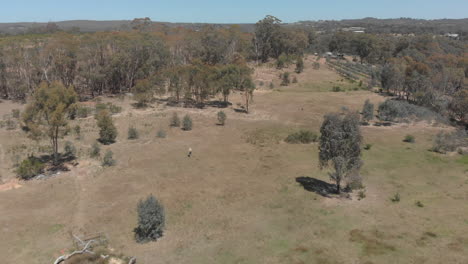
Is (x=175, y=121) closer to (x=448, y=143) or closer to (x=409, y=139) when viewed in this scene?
(x=409, y=139)

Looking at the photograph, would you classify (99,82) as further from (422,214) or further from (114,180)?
(422,214)

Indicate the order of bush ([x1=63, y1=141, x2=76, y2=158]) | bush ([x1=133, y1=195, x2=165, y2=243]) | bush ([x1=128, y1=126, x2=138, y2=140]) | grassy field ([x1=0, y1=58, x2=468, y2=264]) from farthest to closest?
bush ([x1=128, y1=126, x2=138, y2=140]) < bush ([x1=63, y1=141, x2=76, y2=158]) < bush ([x1=133, y1=195, x2=165, y2=243]) < grassy field ([x1=0, y1=58, x2=468, y2=264])

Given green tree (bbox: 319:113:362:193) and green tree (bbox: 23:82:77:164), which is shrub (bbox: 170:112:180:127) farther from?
green tree (bbox: 319:113:362:193)

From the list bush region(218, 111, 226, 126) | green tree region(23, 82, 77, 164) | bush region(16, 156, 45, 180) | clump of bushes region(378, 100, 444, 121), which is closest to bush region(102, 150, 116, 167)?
green tree region(23, 82, 77, 164)

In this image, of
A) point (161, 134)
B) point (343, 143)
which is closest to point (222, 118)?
point (161, 134)

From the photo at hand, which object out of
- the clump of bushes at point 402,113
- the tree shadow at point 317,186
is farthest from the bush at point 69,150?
the clump of bushes at point 402,113
